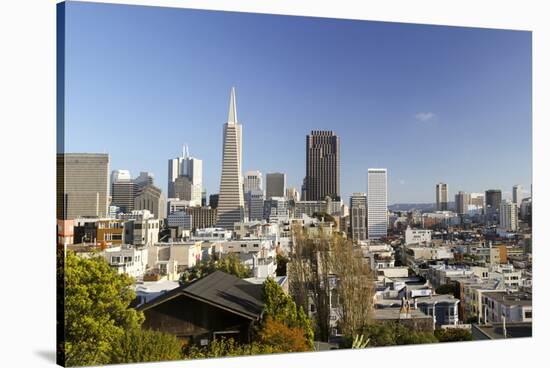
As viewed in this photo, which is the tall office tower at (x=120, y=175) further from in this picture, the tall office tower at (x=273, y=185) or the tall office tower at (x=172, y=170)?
the tall office tower at (x=273, y=185)

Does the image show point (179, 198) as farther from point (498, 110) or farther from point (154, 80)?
point (498, 110)

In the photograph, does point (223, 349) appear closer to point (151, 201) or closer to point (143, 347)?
point (143, 347)

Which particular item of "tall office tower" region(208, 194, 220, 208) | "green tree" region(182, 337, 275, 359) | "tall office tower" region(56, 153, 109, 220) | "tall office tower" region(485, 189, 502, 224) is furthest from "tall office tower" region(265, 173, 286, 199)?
"tall office tower" region(485, 189, 502, 224)

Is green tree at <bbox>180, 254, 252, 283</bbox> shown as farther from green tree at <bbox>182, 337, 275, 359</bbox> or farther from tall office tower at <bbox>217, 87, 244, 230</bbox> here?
green tree at <bbox>182, 337, 275, 359</bbox>

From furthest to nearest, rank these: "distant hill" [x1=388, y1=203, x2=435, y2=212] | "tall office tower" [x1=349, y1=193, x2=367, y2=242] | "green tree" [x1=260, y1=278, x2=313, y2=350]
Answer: "distant hill" [x1=388, y1=203, x2=435, y2=212] < "tall office tower" [x1=349, y1=193, x2=367, y2=242] < "green tree" [x1=260, y1=278, x2=313, y2=350]

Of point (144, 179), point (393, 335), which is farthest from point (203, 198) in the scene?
point (393, 335)

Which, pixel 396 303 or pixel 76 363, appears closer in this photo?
pixel 76 363

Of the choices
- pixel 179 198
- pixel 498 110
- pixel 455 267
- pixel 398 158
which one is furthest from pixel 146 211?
pixel 498 110
